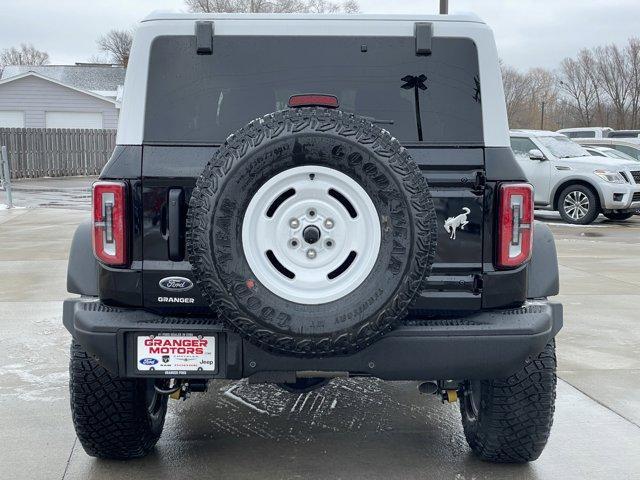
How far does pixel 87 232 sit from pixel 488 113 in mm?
1824

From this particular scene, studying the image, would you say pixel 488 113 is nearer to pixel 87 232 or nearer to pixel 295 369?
pixel 295 369

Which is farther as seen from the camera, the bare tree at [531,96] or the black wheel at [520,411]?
the bare tree at [531,96]

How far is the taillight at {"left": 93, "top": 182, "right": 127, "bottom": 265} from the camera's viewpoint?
3189mm

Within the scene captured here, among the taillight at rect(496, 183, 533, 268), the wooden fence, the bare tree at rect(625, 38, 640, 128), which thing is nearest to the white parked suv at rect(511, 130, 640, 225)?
the taillight at rect(496, 183, 533, 268)

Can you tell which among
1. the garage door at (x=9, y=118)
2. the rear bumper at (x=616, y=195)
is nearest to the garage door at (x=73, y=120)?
the garage door at (x=9, y=118)

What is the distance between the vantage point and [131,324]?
317cm

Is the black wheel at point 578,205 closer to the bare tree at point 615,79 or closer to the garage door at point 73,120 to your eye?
the garage door at point 73,120

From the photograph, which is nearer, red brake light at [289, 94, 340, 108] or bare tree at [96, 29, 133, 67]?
red brake light at [289, 94, 340, 108]

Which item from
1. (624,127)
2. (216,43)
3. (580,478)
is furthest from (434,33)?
(624,127)

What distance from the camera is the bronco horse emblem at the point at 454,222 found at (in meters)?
3.22

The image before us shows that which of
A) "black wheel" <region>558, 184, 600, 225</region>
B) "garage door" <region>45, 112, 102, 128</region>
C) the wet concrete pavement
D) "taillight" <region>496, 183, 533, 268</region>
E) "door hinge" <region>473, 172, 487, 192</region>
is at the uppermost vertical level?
"garage door" <region>45, 112, 102, 128</region>

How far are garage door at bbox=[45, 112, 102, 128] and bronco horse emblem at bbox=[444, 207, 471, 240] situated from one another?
35278 millimetres

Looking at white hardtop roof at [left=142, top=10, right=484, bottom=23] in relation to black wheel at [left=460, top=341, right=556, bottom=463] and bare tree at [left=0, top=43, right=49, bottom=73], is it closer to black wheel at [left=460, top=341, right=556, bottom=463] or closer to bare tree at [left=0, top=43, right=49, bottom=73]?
black wheel at [left=460, top=341, right=556, bottom=463]

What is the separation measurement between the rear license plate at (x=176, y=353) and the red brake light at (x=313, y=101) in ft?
3.22
